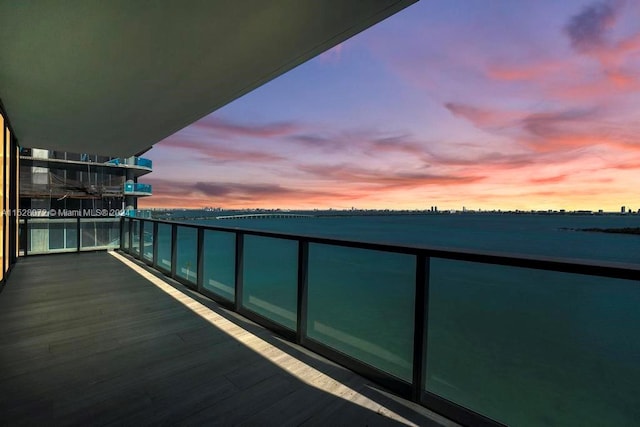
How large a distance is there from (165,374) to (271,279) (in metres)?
15.7

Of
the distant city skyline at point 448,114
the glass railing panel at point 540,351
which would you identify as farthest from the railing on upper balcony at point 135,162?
the glass railing panel at point 540,351

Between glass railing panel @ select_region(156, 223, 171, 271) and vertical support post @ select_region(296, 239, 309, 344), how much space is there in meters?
3.02

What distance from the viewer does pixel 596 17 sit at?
19.0 feet

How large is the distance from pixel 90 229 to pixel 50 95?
5480 millimetres

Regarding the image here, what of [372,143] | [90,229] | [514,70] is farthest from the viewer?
[372,143]

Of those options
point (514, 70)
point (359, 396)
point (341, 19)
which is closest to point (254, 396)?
point (359, 396)

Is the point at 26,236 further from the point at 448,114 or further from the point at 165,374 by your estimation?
the point at 448,114

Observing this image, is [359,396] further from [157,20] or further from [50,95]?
[50,95]

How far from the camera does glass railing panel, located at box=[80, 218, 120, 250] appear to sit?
300 inches

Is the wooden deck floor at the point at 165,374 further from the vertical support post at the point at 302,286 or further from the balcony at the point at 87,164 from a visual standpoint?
the balcony at the point at 87,164

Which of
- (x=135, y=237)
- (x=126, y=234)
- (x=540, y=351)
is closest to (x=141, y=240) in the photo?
(x=135, y=237)

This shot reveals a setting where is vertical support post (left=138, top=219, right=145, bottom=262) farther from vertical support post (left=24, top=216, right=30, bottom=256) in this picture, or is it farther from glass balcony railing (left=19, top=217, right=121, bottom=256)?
vertical support post (left=24, top=216, right=30, bottom=256)

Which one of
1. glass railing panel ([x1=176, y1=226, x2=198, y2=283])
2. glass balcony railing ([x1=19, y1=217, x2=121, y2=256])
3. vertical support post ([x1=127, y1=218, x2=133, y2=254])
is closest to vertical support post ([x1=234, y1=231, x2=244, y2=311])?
glass railing panel ([x1=176, y1=226, x2=198, y2=283])

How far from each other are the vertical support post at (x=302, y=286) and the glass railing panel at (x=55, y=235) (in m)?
7.99
